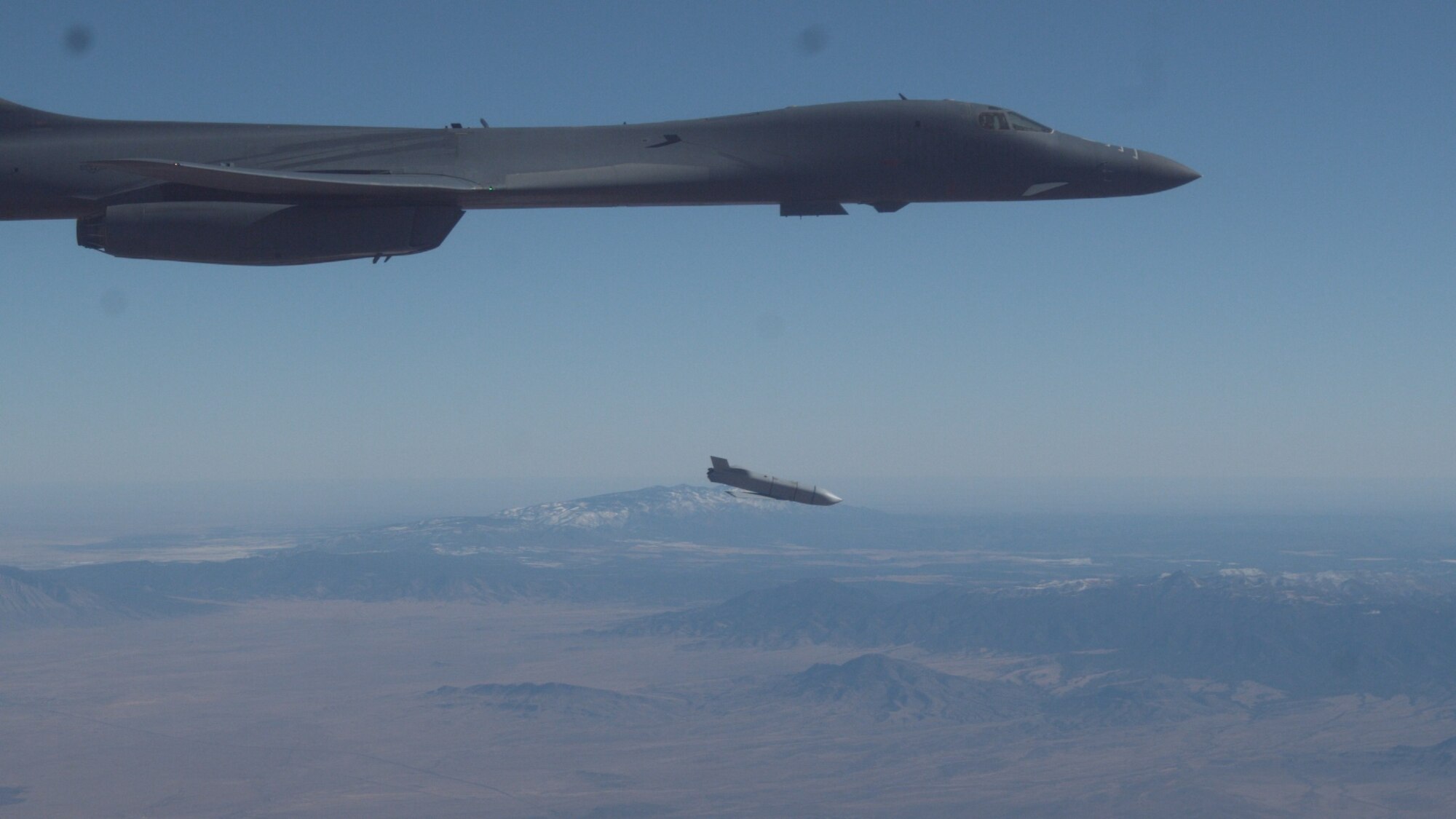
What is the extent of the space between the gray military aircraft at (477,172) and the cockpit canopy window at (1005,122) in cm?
5

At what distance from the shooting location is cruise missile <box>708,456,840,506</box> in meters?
39.2

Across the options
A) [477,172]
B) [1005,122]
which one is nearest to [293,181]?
[477,172]

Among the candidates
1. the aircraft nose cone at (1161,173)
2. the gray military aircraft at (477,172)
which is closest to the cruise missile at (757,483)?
the gray military aircraft at (477,172)

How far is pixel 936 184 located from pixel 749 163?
501cm

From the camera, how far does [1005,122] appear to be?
2783 cm

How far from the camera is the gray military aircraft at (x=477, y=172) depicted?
24656mm

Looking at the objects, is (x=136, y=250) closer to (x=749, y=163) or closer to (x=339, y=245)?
(x=339, y=245)

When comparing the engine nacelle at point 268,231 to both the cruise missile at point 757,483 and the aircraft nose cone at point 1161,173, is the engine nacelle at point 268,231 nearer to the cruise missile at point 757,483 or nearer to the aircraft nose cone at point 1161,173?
the cruise missile at point 757,483

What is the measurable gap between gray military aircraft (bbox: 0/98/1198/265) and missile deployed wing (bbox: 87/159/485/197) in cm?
7

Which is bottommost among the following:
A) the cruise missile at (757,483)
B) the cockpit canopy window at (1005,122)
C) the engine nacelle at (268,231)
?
the cruise missile at (757,483)

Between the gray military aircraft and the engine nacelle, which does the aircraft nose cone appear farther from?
the engine nacelle

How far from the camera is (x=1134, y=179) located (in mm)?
27859

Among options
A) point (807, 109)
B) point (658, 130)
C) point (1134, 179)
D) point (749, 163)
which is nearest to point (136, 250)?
point (658, 130)

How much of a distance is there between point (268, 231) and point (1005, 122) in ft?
61.3
